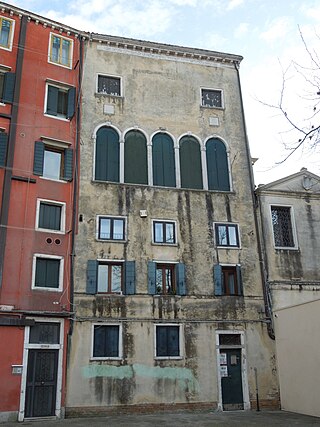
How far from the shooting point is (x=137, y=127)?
19.8 metres

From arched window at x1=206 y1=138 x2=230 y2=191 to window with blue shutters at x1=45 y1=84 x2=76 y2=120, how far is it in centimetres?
649

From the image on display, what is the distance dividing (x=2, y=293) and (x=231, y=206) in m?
10.1

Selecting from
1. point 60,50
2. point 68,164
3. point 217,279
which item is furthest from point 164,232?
point 60,50

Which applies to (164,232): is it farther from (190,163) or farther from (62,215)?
(62,215)

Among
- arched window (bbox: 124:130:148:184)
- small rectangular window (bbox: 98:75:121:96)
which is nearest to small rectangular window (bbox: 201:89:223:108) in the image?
arched window (bbox: 124:130:148:184)

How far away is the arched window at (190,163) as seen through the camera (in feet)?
63.9

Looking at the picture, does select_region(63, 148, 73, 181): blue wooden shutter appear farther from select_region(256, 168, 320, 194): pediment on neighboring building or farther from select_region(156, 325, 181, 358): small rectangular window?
select_region(256, 168, 320, 194): pediment on neighboring building

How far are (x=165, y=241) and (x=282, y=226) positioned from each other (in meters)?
5.52

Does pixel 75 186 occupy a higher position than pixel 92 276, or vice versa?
pixel 75 186

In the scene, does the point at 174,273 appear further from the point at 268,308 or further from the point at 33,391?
the point at 33,391

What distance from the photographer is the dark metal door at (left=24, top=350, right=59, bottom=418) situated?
579 inches

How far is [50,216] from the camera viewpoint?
56.9ft

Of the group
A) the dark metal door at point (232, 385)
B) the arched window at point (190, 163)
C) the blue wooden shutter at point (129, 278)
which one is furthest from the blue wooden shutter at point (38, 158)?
the dark metal door at point (232, 385)

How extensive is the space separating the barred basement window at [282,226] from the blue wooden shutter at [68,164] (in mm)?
9161
